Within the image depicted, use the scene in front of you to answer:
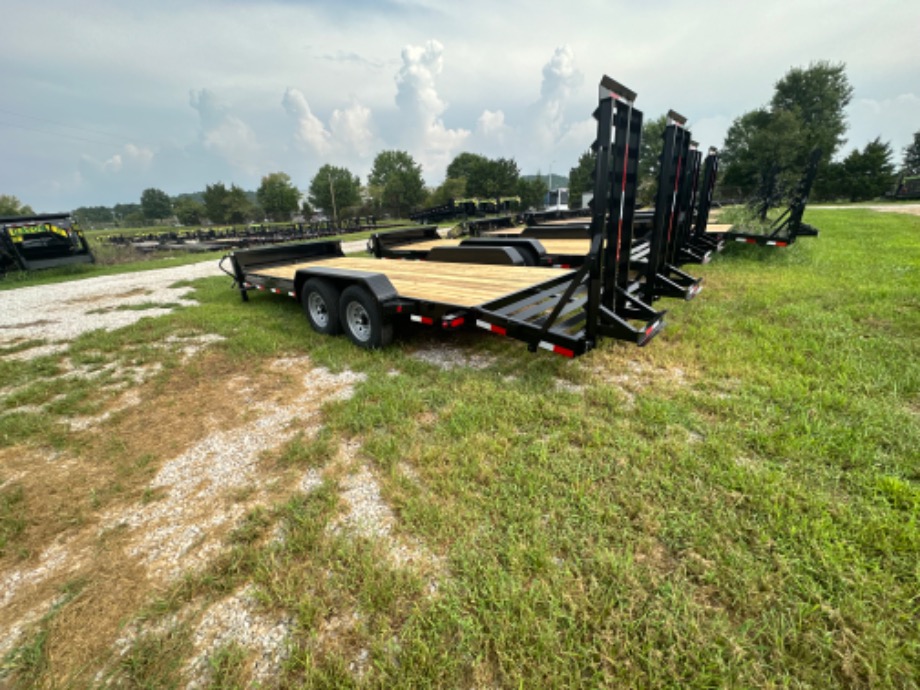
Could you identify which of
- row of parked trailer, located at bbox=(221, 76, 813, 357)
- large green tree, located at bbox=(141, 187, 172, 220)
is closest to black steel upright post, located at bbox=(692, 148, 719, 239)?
row of parked trailer, located at bbox=(221, 76, 813, 357)

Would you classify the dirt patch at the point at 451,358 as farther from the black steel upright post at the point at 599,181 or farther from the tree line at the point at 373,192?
the tree line at the point at 373,192

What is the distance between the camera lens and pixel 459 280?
4.88 metres

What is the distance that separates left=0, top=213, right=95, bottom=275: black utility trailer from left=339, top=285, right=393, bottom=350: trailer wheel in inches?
554

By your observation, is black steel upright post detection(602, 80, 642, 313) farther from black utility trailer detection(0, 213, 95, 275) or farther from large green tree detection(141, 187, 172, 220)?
large green tree detection(141, 187, 172, 220)

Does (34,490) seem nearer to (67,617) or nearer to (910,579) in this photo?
(67,617)

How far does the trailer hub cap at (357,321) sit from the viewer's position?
15.4 feet

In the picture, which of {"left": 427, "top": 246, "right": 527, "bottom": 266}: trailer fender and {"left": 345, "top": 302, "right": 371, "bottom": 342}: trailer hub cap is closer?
{"left": 345, "top": 302, "right": 371, "bottom": 342}: trailer hub cap

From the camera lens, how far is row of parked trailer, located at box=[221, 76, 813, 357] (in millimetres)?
3281

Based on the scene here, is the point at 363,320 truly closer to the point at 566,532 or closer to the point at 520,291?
the point at 520,291

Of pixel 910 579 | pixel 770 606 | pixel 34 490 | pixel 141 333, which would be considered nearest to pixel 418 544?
pixel 770 606

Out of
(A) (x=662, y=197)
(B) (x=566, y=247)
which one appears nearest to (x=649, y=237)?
(B) (x=566, y=247)

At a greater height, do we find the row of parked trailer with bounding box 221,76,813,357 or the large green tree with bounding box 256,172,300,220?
the large green tree with bounding box 256,172,300,220

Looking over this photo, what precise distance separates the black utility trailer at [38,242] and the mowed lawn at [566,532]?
493 inches

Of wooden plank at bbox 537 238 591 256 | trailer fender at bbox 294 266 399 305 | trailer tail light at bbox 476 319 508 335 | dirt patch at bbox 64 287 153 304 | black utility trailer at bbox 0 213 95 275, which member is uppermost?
black utility trailer at bbox 0 213 95 275
